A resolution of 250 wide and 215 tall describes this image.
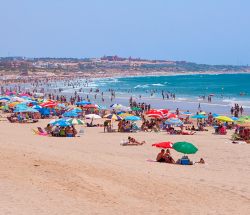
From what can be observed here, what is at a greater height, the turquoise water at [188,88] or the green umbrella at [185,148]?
the green umbrella at [185,148]

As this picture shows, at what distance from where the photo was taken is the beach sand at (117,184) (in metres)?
9.08

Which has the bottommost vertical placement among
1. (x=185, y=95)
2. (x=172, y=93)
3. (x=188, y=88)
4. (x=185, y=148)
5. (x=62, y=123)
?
(x=188, y=88)

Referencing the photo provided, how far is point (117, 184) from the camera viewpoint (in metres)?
10.7

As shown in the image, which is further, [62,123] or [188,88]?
[188,88]

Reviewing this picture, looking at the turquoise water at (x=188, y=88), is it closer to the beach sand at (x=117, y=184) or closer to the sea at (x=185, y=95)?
the sea at (x=185, y=95)

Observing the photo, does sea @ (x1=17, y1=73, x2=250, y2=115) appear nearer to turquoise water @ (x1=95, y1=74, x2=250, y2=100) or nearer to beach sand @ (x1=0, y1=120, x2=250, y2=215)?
turquoise water @ (x1=95, y1=74, x2=250, y2=100)

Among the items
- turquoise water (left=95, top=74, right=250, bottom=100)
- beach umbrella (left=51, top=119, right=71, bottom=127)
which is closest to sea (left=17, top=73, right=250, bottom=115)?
turquoise water (left=95, top=74, right=250, bottom=100)

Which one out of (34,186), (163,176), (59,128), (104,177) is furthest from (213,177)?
(59,128)

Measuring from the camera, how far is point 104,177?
36.9ft

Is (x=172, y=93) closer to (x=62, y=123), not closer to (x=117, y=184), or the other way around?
(x=62, y=123)

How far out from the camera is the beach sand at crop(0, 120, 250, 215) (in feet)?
29.8

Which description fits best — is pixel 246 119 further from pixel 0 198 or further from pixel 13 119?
pixel 0 198

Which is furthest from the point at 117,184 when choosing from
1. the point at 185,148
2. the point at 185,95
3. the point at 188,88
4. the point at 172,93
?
the point at 188,88

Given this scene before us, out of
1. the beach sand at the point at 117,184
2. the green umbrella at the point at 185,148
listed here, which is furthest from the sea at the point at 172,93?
the beach sand at the point at 117,184
